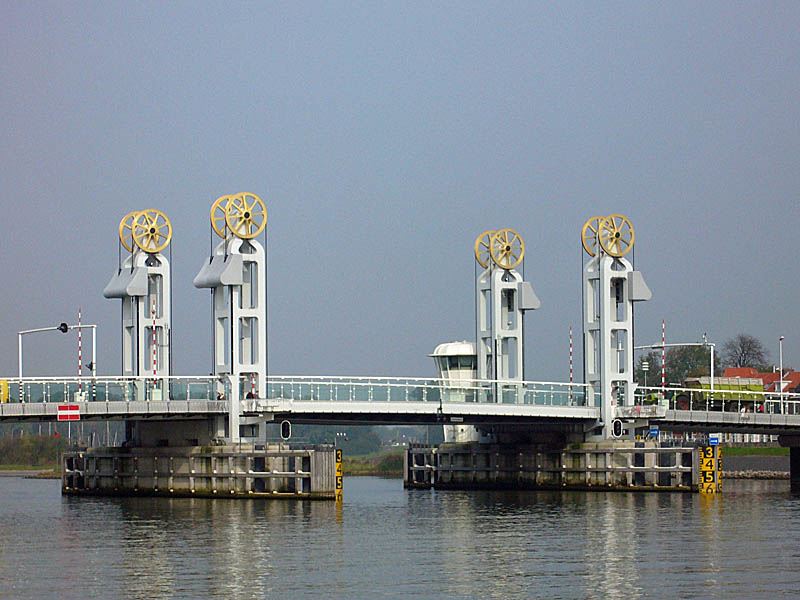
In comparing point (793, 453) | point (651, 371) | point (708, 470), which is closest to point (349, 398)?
point (708, 470)

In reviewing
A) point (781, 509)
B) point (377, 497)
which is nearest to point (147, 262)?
point (377, 497)

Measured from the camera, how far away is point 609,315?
89.2m

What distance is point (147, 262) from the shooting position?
8338 centimetres

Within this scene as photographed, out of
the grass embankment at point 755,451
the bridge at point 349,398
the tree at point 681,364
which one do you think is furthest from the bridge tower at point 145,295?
the tree at point 681,364

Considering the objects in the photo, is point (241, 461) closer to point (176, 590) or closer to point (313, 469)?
point (313, 469)

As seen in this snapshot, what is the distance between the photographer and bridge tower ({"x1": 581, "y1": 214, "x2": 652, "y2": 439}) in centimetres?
8888

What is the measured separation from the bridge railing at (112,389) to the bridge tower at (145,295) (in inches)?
185

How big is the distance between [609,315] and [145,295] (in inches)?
945

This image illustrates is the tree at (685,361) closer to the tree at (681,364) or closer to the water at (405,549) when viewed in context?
the tree at (681,364)

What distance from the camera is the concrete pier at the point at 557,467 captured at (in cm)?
8519

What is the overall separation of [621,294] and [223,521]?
3322 centimetres

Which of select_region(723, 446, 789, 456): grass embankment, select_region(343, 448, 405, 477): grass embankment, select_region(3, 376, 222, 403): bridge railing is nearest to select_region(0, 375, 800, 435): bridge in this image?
select_region(3, 376, 222, 403): bridge railing

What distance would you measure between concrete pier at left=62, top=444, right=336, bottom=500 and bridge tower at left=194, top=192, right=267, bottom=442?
1.53 meters

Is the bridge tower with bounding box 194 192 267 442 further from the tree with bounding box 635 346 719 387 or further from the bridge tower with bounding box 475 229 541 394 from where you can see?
the tree with bounding box 635 346 719 387
